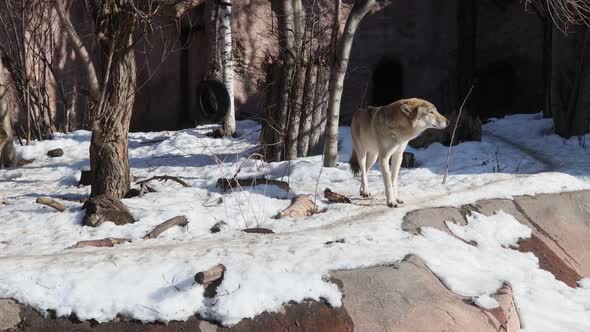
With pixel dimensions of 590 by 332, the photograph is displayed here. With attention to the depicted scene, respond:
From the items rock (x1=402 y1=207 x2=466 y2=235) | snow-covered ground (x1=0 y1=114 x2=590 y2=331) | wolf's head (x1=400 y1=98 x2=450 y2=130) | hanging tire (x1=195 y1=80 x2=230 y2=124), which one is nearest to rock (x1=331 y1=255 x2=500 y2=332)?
snow-covered ground (x1=0 y1=114 x2=590 y2=331)

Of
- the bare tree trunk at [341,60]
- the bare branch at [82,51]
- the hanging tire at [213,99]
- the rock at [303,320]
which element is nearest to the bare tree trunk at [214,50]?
the hanging tire at [213,99]

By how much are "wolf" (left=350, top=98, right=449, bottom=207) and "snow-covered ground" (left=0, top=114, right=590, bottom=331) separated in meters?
0.31

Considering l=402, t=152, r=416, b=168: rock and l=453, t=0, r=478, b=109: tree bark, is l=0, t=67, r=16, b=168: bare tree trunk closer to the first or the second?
l=402, t=152, r=416, b=168: rock

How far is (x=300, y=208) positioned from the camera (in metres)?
6.76

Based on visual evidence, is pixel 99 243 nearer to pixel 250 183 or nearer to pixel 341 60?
pixel 250 183

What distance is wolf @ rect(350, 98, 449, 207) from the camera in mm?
6793

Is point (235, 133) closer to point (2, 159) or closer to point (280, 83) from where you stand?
point (280, 83)

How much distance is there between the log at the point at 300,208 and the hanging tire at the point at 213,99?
5715 mm

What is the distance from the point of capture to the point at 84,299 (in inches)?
162

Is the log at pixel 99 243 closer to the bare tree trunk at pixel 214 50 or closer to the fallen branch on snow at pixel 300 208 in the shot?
the fallen branch on snow at pixel 300 208

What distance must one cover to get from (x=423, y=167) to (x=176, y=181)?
3741 millimetres

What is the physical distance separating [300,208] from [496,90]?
52.7ft

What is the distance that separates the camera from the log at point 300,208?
261 inches

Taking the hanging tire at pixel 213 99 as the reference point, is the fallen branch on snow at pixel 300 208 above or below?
below
